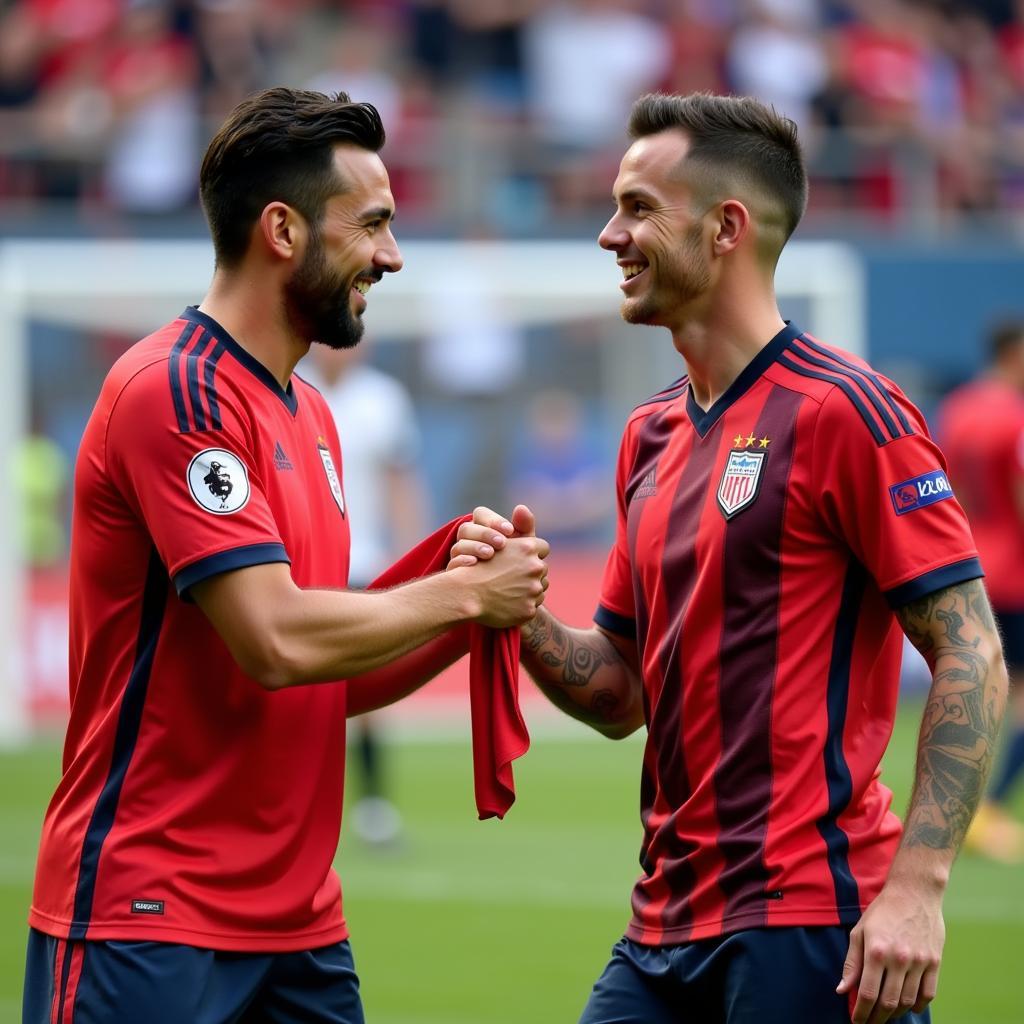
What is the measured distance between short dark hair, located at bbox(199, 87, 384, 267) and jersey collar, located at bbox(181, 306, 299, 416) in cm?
13

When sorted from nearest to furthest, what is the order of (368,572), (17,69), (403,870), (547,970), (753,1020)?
(753,1020), (547,970), (403,870), (368,572), (17,69)

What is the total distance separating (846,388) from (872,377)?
8 centimetres

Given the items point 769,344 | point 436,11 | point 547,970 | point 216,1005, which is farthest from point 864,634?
point 436,11

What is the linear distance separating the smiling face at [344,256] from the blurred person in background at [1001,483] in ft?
20.1

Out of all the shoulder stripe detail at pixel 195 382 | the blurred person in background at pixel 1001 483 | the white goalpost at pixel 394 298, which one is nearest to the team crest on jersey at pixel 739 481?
the shoulder stripe detail at pixel 195 382

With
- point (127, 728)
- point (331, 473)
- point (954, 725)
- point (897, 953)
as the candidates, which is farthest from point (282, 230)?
point (897, 953)

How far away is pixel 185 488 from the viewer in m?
3.17

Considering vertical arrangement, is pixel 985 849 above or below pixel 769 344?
below

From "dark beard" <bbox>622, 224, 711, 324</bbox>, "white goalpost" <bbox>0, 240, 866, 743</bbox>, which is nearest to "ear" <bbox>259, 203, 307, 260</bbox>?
"dark beard" <bbox>622, 224, 711, 324</bbox>

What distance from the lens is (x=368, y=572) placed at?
362 inches

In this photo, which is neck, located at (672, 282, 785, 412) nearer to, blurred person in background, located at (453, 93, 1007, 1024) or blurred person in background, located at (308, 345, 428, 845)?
blurred person in background, located at (453, 93, 1007, 1024)

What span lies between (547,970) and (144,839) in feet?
12.2

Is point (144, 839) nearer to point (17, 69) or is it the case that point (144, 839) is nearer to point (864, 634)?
point (864, 634)

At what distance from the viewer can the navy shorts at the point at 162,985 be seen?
10.4 feet
